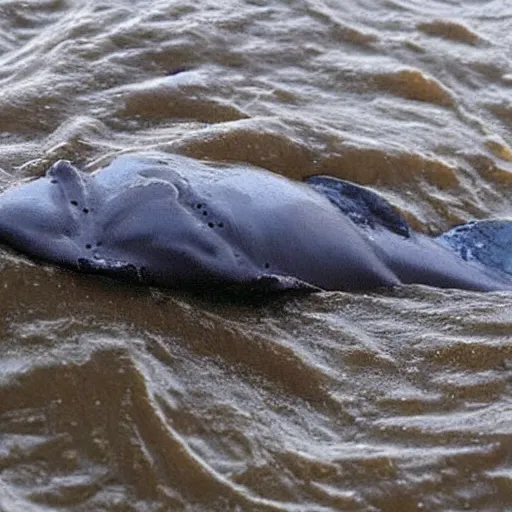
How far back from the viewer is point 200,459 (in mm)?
3180

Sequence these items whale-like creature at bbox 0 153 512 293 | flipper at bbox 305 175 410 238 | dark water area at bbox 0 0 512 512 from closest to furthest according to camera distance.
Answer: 1. dark water area at bbox 0 0 512 512
2. whale-like creature at bbox 0 153 512 293
3. flipper at bbox 305 175 410 238

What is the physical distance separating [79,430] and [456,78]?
3.68 m

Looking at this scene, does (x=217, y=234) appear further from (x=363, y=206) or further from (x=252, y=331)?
(x=363, y=206)

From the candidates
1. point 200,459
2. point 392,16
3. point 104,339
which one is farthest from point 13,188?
point 392,16

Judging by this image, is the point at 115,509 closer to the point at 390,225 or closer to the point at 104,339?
the point at 104,339

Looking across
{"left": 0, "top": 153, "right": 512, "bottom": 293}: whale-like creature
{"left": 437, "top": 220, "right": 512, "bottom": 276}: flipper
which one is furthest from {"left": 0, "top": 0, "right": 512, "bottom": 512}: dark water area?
{"left": 437, "top": 220, "right": 512, "bottom": 276}: flipper

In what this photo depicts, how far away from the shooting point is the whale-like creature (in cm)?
385

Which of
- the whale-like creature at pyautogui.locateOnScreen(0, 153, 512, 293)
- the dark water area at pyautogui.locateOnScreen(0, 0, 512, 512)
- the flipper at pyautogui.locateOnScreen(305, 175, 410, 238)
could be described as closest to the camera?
the dark water area at pyautogui.locateOnScreen(0, 0, 512, 512)

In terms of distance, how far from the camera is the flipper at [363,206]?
4469 mm

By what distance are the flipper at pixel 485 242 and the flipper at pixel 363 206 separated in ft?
0.76

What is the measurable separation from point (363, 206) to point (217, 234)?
0.86m

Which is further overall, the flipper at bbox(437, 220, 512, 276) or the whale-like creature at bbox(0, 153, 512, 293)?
the flipper at bbox(437, 220, 512, 276)

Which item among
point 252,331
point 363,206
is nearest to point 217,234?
point 252,331

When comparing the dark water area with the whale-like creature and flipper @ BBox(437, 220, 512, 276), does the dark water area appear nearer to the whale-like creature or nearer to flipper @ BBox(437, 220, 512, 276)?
the whale-like creature
